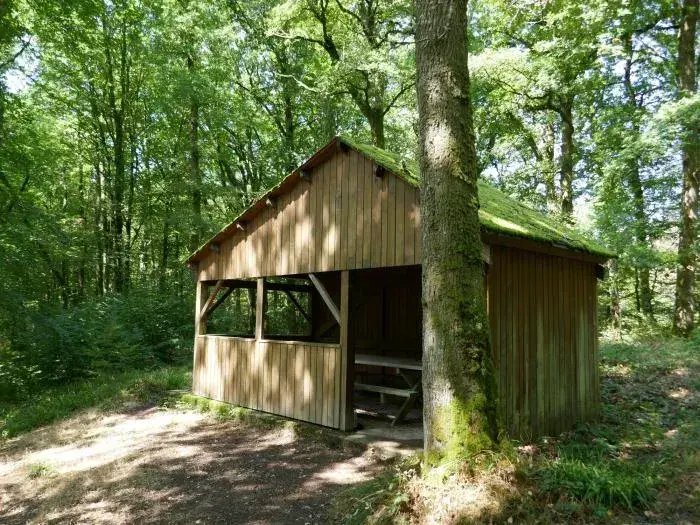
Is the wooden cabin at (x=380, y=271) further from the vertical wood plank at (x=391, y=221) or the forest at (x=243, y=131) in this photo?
the forest at (x=243, y=131)

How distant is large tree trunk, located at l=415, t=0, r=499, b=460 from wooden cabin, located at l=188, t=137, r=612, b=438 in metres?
1.42

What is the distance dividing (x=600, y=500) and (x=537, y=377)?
10.2 ft

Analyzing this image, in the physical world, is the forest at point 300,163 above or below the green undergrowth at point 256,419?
above

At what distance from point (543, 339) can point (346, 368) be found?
2.95 meters

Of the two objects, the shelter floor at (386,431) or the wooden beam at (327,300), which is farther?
the wooden beam at (327,300)

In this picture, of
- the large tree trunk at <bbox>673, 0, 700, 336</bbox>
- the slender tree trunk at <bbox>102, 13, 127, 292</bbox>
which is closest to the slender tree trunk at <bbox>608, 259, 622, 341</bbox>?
the large tree trunk at <bbox>673, 0, 700, 336</bbox>

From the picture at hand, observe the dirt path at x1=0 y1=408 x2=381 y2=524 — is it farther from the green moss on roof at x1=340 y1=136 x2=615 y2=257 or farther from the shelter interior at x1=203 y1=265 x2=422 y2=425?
the green moss on roof at x1=340 y1=136 x2=615 y2=257

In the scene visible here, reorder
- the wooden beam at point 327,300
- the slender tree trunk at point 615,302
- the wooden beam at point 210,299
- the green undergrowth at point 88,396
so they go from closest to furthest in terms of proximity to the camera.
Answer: the wooden beam at point 327,300
the wooden beam at point 210,299
the green undergrowth at point 88,396
the slender tree trunk at point 615,302

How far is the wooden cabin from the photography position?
6680 mm

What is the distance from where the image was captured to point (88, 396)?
1159 centimetres

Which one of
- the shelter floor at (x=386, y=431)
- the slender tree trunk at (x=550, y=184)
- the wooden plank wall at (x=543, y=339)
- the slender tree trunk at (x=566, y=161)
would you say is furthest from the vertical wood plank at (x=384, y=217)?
the slender tree trunk at (x=550, y=184)

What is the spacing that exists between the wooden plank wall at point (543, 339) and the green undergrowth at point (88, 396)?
26.6 ft

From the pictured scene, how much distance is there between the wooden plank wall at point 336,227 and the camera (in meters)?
6.80

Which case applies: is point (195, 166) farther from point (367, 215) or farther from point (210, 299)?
point (367, 215)
